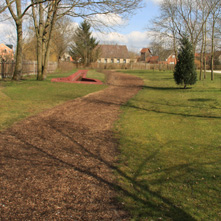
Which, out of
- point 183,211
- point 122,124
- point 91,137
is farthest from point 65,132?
point 183,211

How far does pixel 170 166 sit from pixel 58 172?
2057 millimetres

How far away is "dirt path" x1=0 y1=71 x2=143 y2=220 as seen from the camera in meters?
3.03

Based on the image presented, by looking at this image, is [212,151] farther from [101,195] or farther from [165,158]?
[101,195]

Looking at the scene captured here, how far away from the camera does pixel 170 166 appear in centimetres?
449

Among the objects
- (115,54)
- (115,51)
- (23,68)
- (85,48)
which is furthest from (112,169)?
(115,51)

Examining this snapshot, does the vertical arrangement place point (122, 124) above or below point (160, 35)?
below

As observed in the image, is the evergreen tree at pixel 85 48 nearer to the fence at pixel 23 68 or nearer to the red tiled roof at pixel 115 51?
the red tiled roof at pixel 115 51

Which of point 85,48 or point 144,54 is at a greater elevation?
point 144,54

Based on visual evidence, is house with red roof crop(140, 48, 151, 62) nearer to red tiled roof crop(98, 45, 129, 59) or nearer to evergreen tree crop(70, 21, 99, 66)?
red tiled roof crop(98, 45, 129, 59)

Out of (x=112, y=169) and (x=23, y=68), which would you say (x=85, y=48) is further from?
(x=112, y=169)

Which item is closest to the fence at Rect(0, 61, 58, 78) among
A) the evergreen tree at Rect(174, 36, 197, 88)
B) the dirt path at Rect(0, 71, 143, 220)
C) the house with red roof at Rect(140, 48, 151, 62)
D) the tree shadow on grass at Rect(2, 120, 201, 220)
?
the evergreen tree at Rect(174, 36, 197, 88)

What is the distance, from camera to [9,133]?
6172 mm

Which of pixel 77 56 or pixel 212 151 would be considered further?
pixel 77 56

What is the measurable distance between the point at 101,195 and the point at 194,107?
796cm
